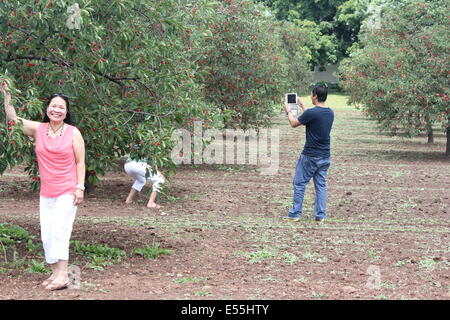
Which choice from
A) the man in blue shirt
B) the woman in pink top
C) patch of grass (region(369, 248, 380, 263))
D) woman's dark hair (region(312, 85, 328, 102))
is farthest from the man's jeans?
the woman in pink top

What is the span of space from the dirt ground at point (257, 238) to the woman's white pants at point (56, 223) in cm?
35

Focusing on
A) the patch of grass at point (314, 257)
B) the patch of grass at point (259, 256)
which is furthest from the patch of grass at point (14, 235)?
the patch of grass at point (314, 257)

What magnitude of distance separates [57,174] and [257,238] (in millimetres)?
3342

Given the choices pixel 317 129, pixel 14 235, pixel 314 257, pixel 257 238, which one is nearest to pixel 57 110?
pixel 14 235

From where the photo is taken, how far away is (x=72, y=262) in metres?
7.29

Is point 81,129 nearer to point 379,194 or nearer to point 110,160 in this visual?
point 110,160

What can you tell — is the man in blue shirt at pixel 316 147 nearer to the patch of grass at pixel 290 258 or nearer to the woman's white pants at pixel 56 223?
the patch of grass at pixel 290 258

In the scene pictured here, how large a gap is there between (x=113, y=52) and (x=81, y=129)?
2.86 feet

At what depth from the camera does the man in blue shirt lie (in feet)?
32.3

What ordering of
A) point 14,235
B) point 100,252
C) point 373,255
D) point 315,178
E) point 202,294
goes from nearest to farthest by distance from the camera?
1. point 202,294
2. point 100,252
3. point 373,255
4. point 14,235
5. point 315,178

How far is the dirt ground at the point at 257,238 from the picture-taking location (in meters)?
6.38

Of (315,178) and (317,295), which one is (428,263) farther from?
(315,178)

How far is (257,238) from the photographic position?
880cm
